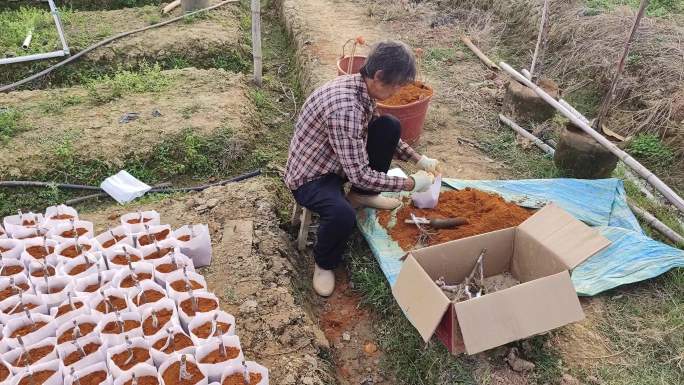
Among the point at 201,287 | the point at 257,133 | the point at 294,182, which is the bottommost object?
the point at 257,133

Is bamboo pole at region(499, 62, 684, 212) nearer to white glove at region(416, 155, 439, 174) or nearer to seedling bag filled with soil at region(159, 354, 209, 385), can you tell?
white glove at region(416, 155, 439, 174)

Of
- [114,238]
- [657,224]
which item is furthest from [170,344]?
[657,224]

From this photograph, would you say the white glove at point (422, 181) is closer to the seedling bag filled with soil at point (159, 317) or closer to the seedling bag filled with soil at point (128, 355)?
the seedling bag filled with soil at point (159, 317)

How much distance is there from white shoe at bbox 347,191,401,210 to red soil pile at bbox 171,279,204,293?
4.07ft

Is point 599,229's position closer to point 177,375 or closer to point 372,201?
point 372,201

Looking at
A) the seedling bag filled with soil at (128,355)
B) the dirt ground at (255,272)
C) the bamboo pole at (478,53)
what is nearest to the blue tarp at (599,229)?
the dirt ground at (255,272)

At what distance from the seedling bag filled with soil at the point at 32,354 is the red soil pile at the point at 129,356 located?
277mm

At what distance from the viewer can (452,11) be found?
713 centimetres

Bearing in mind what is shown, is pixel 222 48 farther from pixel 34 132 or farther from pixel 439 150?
pixel 439 150

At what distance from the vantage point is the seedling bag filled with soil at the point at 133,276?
8.45 feet

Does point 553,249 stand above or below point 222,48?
above

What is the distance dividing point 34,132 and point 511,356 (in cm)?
413

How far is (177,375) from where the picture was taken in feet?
7.08

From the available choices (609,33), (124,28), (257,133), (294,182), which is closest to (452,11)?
(609,33)
